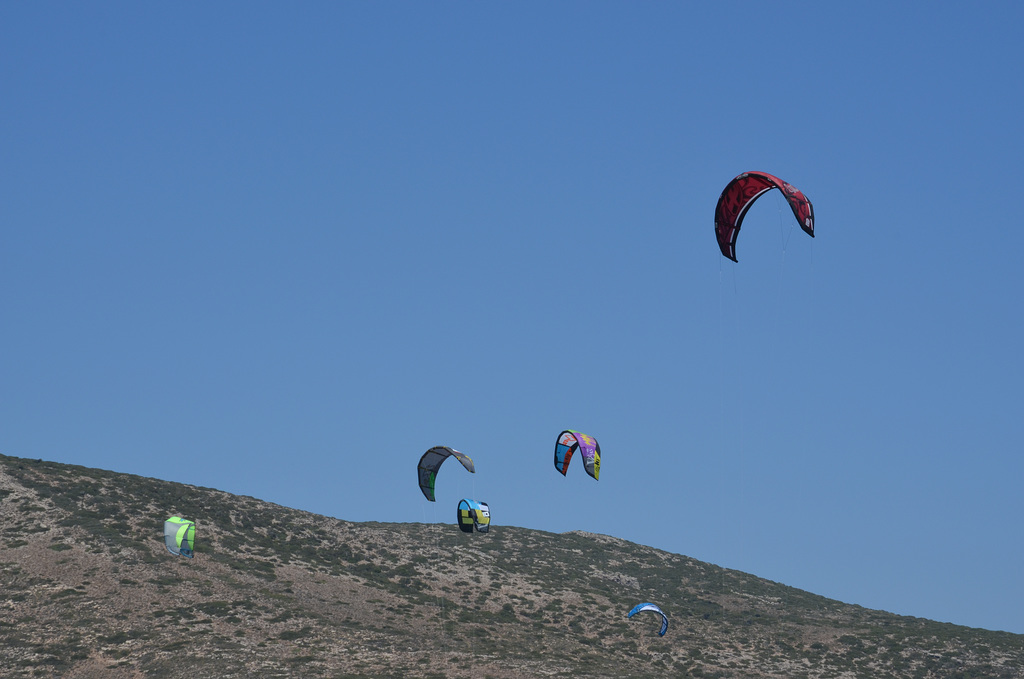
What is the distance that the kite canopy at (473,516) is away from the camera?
174 feet

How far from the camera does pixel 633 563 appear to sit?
90500mm

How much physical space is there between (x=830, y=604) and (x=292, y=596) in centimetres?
3931

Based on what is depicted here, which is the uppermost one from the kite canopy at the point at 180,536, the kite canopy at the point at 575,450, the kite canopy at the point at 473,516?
the kite canopy at the point at 575,450

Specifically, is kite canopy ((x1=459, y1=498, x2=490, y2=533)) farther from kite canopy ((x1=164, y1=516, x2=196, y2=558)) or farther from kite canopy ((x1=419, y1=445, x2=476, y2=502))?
kite canopy ((x1=164, y1=516, x2=196, y2=558))

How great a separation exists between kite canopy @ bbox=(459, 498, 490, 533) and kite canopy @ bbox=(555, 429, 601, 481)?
12.4ft

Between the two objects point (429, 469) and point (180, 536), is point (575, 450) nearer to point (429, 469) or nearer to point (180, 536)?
point (429, 469)

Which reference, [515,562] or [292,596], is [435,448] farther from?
[515,562]

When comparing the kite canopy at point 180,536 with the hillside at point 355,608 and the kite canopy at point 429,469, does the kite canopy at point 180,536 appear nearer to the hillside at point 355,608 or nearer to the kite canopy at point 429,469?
the hillside at point 355,608

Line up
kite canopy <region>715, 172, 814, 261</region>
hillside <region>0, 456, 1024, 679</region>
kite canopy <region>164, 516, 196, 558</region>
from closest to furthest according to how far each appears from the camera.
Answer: kite canopy <region>715, 172, 814, 261</region>
kite canopy <region>164, 516, 196, 558</region>
hillside <region>0, 456, 1024, 679</region>

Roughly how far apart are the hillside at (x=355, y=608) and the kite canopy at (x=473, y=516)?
6.48 m

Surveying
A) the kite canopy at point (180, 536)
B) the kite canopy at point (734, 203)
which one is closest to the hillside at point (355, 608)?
the kite canopy at point (180, 536)

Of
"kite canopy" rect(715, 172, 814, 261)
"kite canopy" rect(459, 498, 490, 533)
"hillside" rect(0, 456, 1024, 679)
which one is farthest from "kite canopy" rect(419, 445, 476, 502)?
"kite canopy" rect(715, 172, 814, 261)

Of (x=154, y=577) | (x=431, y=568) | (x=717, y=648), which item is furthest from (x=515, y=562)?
→ (x=154, y=577)

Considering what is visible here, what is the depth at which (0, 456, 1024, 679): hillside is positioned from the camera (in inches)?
2181
